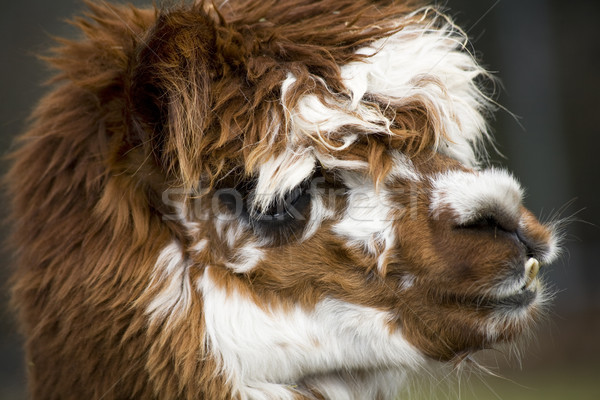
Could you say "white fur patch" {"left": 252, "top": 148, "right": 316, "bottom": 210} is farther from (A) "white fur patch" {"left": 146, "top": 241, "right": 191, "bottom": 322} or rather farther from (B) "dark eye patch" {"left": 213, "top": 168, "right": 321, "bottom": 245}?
(A) "white fur patch" {"left": 146, "top": 241, "right": 191, "bottom": 322}

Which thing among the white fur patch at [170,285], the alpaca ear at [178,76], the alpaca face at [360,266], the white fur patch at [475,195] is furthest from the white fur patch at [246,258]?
the white fur patch at [475,195]

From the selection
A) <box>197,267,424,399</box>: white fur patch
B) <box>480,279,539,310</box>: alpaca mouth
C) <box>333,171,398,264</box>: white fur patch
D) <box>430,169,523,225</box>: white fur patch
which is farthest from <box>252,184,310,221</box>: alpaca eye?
<box>480,279,539,310</box>: alpaca mouth

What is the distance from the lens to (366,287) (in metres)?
1.73

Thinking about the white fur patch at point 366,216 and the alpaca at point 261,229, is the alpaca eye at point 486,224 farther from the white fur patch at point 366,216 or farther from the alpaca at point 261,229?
the white fur patch at point 366,216

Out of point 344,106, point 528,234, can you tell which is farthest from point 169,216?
point 528,234

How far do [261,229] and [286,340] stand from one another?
303 millimetres

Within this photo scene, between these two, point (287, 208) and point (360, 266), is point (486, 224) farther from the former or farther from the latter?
point (287, 208)

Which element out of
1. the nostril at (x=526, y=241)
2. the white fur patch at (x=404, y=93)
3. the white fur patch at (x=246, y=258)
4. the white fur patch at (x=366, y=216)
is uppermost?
the white fur patch at (x=404, y=93)

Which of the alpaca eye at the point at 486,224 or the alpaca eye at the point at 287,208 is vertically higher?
the alpaca eye at the point at 486,224

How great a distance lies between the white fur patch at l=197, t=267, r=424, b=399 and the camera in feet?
5.58

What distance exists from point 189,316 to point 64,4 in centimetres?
444

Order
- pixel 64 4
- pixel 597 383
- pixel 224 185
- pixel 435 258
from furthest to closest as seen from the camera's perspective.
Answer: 1. pixel 64 4
2. pixel 597 383
3. pixel 224 185
4. pixel 435 258

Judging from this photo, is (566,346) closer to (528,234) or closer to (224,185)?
(528,234)

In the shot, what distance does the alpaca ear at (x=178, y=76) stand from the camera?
5.45ft
